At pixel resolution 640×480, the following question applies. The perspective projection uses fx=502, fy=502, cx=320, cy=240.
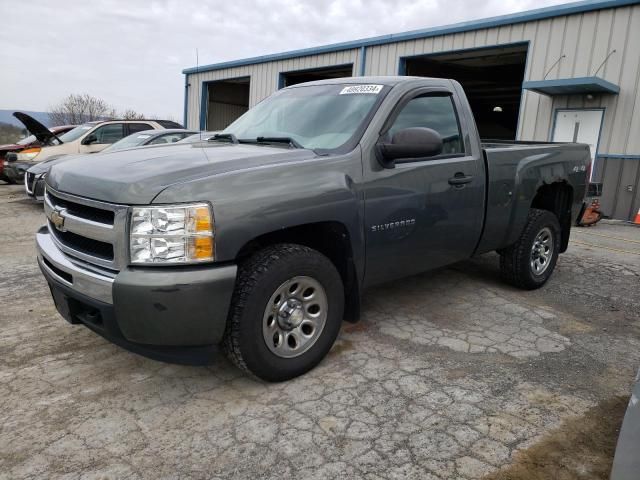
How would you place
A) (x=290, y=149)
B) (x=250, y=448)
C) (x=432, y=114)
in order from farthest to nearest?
(x=432, y=114)
(x=290, y=149)
(x=250, y=448)

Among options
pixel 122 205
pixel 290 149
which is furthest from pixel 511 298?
pixel 122 205

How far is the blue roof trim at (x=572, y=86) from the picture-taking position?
10305 mm

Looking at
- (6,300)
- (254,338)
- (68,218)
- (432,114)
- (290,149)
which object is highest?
(432,114)

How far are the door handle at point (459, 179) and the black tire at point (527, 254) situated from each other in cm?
122

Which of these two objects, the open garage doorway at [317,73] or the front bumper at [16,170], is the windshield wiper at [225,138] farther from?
the open garage doorway at [317,73]

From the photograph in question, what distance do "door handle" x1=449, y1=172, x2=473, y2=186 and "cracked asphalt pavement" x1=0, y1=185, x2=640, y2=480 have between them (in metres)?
1.15

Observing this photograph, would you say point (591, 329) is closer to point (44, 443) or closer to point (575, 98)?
point (44, 443)

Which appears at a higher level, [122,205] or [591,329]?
[122,205]

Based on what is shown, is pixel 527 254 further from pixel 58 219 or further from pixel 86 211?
pixel 58 219

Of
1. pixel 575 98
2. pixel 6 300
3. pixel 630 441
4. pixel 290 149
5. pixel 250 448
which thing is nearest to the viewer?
pixel 630 441

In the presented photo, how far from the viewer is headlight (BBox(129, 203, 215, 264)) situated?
8.14 ft

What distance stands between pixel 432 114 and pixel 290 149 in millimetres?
1304

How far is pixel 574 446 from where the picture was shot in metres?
2.52

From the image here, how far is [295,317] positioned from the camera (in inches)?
117
